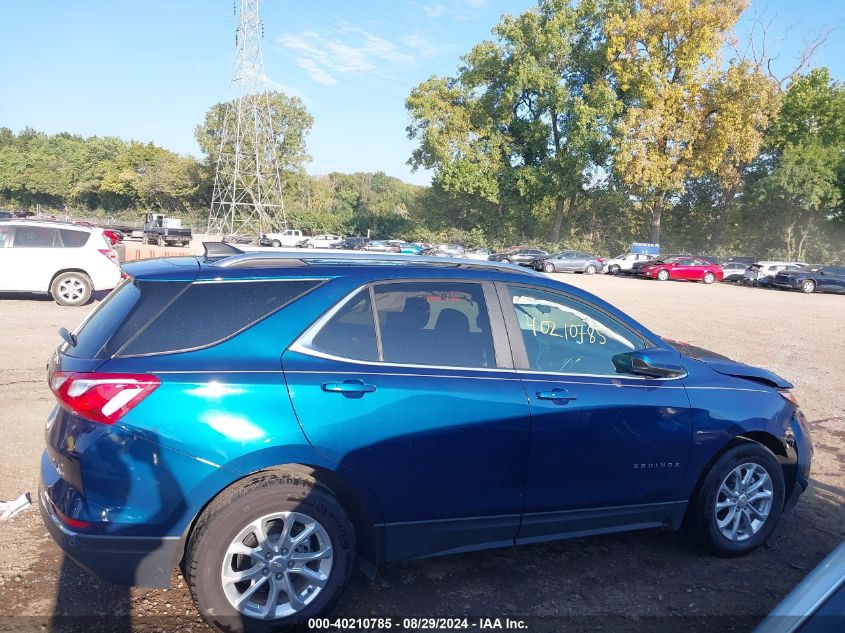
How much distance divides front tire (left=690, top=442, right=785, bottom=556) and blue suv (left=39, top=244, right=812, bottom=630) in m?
0.01

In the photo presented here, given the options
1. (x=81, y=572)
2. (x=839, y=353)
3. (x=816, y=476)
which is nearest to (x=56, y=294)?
(x=81, y=572)

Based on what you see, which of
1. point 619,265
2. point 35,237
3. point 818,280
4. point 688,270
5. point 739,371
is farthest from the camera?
point 619,265

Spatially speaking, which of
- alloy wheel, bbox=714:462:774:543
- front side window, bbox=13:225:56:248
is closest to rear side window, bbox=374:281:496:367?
alloy wheel, bbox=714:462:774:543

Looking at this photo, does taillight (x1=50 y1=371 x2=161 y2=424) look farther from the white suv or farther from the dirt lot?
the white suv

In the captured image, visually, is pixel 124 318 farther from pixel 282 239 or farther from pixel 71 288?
pixel 282 239

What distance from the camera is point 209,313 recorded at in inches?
Answer: 117

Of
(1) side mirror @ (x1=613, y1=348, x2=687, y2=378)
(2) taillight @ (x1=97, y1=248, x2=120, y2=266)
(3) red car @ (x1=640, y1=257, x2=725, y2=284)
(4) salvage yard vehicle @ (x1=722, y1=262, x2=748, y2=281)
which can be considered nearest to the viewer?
(1) side mirror @ (x1=613, y1=348, x2=687, y2=378)

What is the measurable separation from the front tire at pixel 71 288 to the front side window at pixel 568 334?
11.3m

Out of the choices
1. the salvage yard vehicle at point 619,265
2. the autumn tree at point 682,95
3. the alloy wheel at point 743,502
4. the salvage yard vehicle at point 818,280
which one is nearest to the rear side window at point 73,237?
the alloy wheel at point 743,502

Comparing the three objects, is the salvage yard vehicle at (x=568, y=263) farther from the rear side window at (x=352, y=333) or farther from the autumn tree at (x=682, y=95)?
the rear side window at (x=352, y=333)

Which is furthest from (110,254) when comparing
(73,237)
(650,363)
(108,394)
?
(650,363)

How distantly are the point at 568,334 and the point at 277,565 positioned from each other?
→ 82.4 inches

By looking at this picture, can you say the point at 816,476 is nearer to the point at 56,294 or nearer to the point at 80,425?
the point at 80,425

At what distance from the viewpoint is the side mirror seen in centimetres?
357
